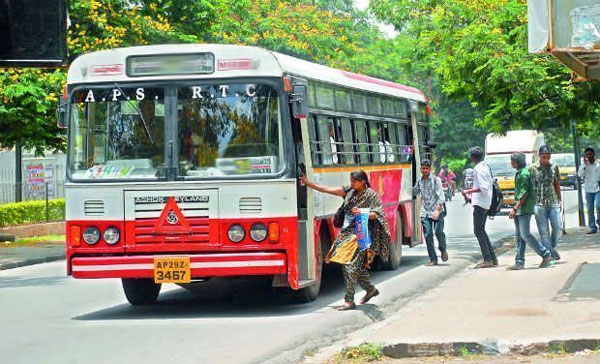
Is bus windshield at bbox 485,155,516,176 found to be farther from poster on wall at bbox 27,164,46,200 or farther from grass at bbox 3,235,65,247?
grass at bbox 3,235,65,247

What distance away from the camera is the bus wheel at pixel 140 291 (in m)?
14.9

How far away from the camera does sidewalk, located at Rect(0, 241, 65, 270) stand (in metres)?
24.5

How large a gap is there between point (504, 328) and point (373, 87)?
8.35 m

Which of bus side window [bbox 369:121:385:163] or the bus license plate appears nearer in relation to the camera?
the bus license plate

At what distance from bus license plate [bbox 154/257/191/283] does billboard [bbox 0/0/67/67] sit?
287 inches

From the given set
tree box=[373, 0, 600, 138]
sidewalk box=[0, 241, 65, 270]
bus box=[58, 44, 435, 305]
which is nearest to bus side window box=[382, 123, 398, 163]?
tree box=[373, 0, 600, 138]

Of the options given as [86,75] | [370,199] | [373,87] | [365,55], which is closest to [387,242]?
[370,199]

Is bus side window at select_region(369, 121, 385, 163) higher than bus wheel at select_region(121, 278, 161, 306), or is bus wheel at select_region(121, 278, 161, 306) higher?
bus side window at select_region(369, 121, 385, 163)

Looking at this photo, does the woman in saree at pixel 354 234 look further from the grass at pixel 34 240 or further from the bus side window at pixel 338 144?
the grass at pixel 34 240

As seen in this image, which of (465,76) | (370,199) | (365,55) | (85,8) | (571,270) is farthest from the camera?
(365,55)

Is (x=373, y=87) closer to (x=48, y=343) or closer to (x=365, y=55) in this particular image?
(x=48, y=343)

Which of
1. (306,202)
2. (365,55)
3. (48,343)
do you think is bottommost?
(48,343)

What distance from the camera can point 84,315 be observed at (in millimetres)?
14312

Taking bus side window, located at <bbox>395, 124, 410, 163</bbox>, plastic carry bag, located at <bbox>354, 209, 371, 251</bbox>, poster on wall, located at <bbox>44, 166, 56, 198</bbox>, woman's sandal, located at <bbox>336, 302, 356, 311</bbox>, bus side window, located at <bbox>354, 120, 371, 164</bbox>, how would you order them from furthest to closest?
poster on wall, located at <bbox>44, 166, 56, 198</bbox>, bus side window, located at <bbox>395, 124, 410, 163</bbox>, bus side window, located at <bbox>354, 120, 371, 164</bbox>, woman's sandal, located at <bbox>336, 302, 356, 311</bbox>, plastic carry bag, located at <bbox>354, 209, 371, 251</bbox>
